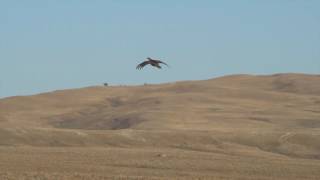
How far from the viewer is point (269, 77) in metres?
127

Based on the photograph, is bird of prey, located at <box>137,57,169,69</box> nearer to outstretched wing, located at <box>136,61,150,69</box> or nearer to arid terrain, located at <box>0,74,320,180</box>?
outstretched wing, located at <box>136,61,150,69</box>

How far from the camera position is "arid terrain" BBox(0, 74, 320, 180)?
130ft

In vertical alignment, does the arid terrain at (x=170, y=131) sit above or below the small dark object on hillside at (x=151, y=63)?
above

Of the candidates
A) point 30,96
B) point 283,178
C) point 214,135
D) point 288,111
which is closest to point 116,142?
point 214,135

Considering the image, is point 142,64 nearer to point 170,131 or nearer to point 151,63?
point 151,63

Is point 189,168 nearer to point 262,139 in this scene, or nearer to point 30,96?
point 262,139

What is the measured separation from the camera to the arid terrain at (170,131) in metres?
39.5

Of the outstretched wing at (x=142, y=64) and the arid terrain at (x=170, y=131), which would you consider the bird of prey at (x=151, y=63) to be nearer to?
the outstretched wing at (x=142, y=64)

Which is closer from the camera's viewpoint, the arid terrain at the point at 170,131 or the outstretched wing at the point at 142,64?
the outstretched wing at the point at 142,64

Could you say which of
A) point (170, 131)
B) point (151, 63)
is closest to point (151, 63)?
point (151, 63)

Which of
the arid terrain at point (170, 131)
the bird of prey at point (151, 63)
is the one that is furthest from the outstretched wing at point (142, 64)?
the arid terrain at point (170, 131)

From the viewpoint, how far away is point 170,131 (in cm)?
6306

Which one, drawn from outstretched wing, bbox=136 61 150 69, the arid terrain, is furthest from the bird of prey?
the arid terrain

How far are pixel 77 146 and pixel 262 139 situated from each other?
1197 centimetres
